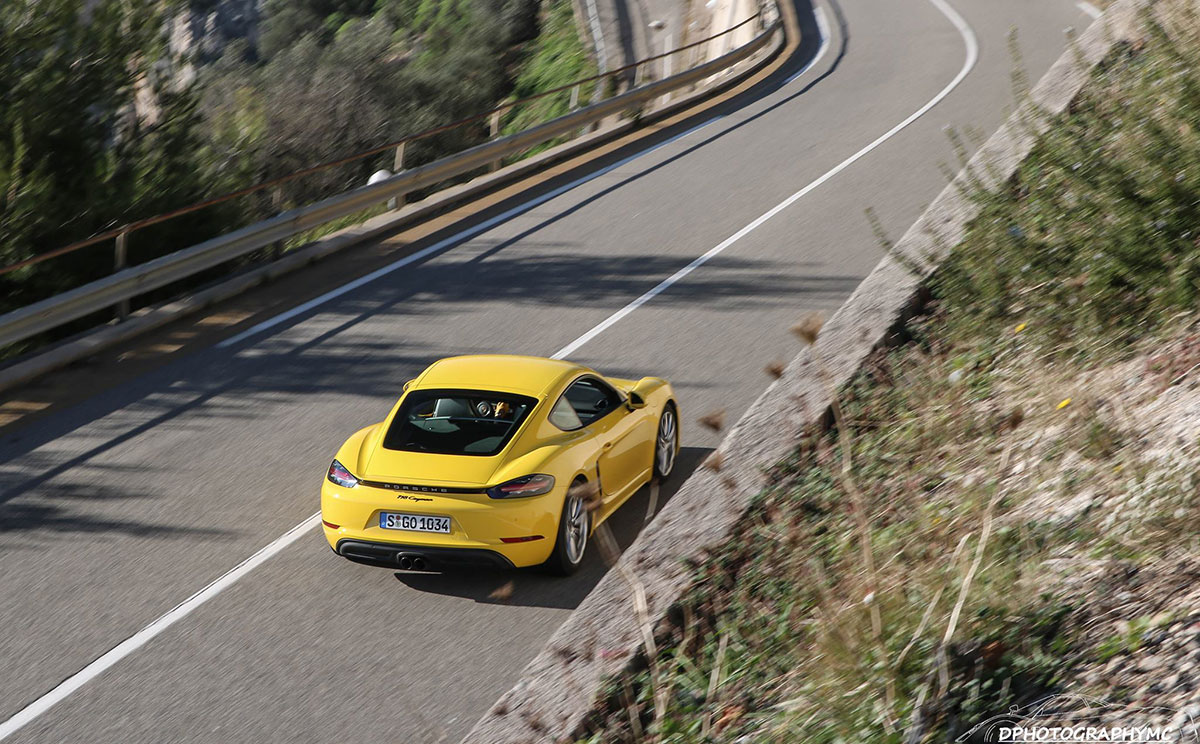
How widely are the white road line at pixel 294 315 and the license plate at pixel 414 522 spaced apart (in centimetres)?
107

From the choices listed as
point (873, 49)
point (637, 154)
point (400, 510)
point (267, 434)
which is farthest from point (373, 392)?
point (873, 49)

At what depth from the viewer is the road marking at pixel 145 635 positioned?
254 inches

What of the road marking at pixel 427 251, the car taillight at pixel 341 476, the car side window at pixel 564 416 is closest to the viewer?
the car taillight at pixel 341 476

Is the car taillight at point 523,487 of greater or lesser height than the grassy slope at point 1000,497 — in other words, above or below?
below

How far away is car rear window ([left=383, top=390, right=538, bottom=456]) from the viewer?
8039mm

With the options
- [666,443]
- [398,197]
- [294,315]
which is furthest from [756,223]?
[666,443]

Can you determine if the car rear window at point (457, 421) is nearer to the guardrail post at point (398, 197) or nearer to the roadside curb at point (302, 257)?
the roadside curb at point (302, 257)

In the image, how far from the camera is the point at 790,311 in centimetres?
1334

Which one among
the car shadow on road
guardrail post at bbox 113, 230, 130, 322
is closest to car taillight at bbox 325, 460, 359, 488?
the car shadow on road

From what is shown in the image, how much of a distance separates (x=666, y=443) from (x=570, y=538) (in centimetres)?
177

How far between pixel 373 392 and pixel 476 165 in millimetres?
9504

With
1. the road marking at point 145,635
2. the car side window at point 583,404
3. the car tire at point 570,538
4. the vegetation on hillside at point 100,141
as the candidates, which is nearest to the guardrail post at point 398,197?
the vegetation on hillside at point 100,141

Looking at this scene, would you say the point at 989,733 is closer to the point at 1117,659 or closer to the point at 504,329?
the point at 1117,659

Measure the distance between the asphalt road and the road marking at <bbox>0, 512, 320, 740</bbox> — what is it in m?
0.05
